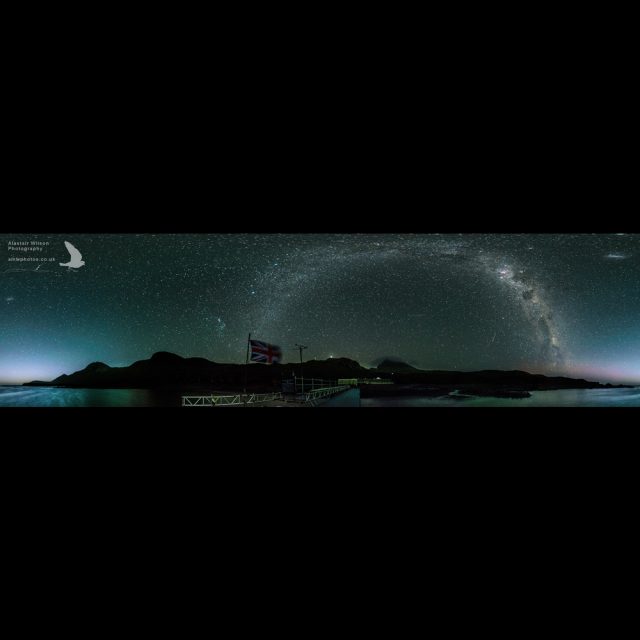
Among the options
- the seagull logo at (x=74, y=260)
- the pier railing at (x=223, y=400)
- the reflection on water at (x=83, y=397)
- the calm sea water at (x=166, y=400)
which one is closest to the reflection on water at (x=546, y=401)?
the calm sea water at (x=166, y=400)

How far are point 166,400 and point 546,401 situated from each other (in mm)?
3553

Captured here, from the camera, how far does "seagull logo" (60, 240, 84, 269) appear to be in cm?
404

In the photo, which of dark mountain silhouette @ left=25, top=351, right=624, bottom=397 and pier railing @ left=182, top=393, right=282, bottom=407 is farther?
dark mountain silhouette @ left=25, top=351, right=624, bottom=397

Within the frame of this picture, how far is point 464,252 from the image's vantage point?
419 cm

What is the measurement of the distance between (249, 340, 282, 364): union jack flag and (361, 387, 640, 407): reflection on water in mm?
1002

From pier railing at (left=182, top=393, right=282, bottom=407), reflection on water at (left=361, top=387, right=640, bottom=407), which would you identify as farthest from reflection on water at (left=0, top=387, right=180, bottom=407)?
reflection on water at (left=361, top=387, right=640, bottom=407)

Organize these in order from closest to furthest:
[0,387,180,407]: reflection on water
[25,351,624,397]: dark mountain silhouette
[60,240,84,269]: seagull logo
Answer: [0,387,180,407]: reflection on water, [60,240,84,269]: seagull logo, [25,351,624,397]: dark mountain silhouette

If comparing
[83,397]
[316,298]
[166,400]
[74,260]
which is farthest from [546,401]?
[74,260]

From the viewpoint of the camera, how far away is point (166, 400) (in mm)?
3994

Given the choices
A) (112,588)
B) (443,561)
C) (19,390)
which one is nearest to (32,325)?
(19,390)

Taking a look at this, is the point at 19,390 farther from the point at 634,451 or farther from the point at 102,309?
the point at 634,451

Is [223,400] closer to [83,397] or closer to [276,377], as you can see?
[276,377]

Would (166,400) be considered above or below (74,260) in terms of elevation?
below

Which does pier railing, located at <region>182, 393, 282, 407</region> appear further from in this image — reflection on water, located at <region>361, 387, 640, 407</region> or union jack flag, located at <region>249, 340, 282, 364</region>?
reflection on water, located at <region>361, 387, 640, 407</region>
